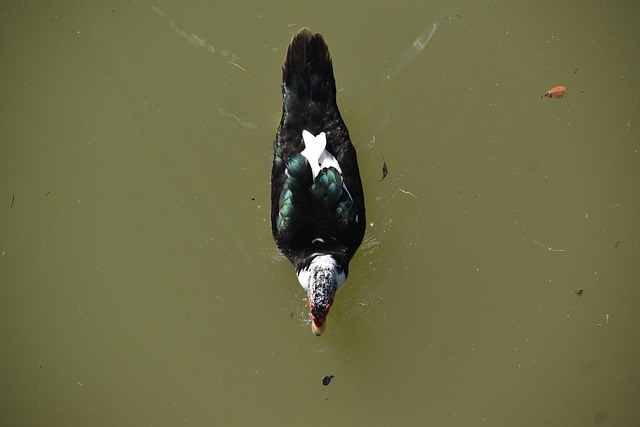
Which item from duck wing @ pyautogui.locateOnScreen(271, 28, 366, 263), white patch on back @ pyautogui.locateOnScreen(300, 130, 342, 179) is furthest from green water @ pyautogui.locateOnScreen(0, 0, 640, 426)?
white patch on back @ pyautogui.locateOnScreen(300, 130, 342, 179)

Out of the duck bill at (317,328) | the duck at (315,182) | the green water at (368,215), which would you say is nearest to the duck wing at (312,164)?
the duck at (315,182)

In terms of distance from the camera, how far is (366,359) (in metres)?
4.08

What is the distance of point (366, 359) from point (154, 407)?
1284 mm

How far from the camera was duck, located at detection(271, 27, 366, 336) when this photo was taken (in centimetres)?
369

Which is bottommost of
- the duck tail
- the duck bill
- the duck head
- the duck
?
the duck bill

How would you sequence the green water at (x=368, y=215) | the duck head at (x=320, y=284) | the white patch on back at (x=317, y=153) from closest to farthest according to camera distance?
the duck head at (x=320, y=284) < the white patch on back at (x=317, y=153) < the green water at (x=368, y=215)

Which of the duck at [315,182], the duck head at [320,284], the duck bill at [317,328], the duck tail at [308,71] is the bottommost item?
the duck bill at [317,328]

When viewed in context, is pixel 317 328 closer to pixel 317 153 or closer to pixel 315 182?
pixel 315 182

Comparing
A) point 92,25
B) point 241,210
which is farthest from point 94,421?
point 92,25

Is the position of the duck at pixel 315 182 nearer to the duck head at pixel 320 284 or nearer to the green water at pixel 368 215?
the duck head at pixel 320 284

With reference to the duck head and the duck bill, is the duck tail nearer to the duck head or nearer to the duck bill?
the duck head

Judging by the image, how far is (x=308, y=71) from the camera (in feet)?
12.6

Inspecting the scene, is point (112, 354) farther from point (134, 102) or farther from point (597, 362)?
point (597, 362)

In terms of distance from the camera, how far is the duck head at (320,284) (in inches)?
144
